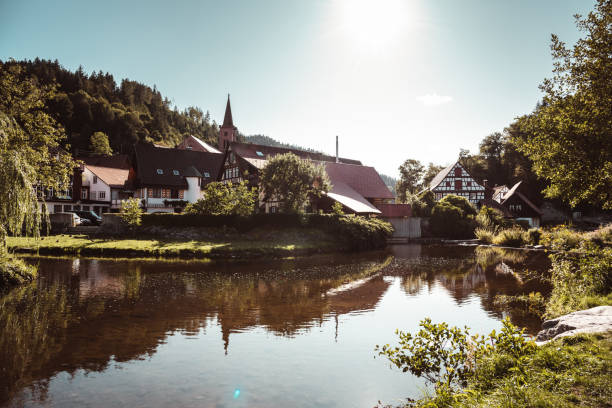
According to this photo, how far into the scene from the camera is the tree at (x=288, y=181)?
106 ft

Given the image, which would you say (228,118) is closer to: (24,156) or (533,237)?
(533,237)

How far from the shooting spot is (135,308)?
35.3 ft

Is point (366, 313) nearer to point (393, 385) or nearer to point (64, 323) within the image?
point (393, 385)

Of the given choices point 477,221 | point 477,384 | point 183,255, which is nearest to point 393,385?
point 477,384

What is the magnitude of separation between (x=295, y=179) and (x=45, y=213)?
2094 cm

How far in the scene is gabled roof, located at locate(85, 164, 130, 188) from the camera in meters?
51.1

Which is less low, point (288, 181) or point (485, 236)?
point (288, 181)

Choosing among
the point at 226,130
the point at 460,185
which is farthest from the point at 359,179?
the point at 226,130

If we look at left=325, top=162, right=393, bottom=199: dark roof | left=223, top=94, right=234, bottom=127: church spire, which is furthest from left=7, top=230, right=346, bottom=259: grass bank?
left=223, top=94, right=234, bottom=127: church spire

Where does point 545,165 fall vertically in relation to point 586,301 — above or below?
above

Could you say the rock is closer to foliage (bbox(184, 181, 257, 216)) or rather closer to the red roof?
foliage (bbox(184, 181, 257, 216))

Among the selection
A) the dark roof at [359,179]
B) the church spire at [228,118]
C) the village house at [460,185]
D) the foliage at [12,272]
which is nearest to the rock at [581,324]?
the foliage at [12,272]

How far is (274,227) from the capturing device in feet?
102

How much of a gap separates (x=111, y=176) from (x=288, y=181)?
32546 millimetres
